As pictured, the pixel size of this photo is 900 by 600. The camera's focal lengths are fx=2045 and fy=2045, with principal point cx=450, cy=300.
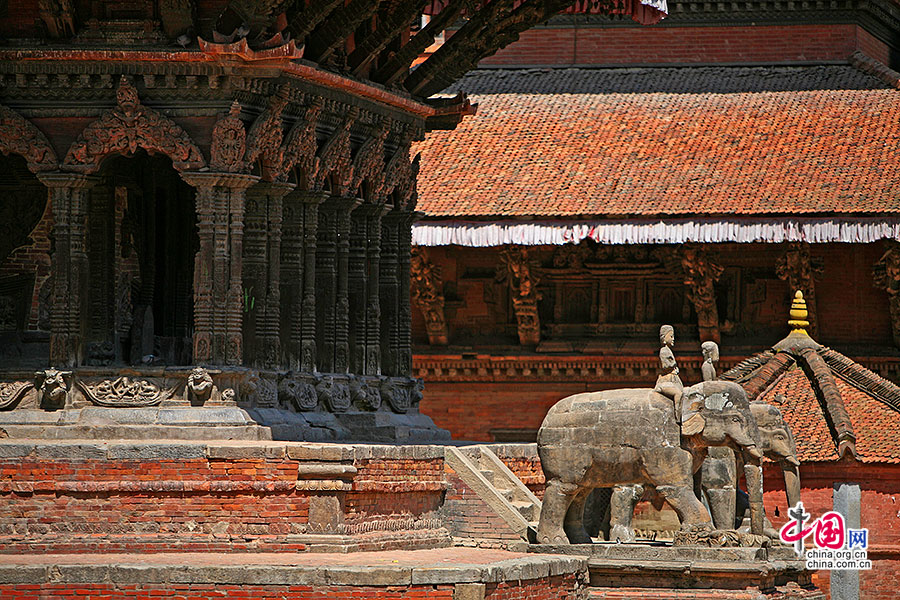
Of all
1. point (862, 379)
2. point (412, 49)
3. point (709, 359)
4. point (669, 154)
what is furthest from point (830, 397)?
point (412, 49)

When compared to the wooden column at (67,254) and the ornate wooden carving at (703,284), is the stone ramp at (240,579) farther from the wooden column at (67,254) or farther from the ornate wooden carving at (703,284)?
the ornate wooden carving at (703,284)

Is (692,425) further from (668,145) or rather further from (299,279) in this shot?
(668,145)

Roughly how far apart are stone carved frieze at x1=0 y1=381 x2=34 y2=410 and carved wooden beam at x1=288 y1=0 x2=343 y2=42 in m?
4.93

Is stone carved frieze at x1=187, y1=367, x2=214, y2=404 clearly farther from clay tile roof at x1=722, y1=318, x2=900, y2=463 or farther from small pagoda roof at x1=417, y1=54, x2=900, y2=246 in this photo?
small pagoda roof at x1=417, y1=54, x2=900, y2=246

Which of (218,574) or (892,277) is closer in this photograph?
(218,574)

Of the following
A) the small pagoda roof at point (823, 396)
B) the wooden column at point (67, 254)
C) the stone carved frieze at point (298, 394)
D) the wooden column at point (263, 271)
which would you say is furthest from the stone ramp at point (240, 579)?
the small pagoda roof at point (823, 396)

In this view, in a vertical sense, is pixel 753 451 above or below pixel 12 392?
below

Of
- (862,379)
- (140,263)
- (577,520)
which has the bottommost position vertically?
(577,520)

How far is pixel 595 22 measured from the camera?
4106 cm

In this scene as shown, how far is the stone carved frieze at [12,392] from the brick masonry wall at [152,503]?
5.25ft

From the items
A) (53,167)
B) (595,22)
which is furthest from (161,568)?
(595,22)

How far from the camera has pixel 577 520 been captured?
24.6 m

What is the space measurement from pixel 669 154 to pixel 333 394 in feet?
46.7

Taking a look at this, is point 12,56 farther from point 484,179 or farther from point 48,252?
point 484,179
